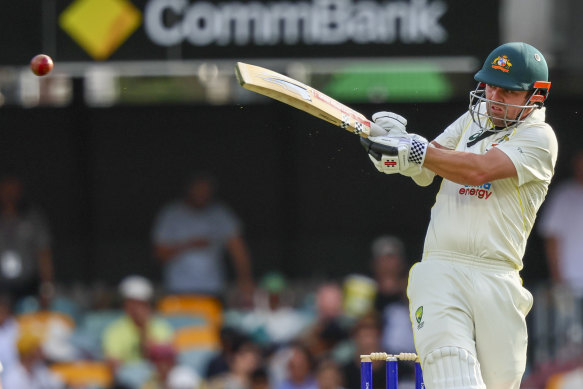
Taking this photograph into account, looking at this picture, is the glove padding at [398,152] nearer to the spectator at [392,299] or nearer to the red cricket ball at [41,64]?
the red cricket ball at [41,64]

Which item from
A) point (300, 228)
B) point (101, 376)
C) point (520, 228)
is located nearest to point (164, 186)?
point (300, 228)

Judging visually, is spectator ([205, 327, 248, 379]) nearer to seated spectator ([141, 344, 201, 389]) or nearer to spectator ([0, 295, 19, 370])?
seated spectator ([141, 344, 201, 389])

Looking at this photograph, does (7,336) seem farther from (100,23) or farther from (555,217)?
(555,217)

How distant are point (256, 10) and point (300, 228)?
2.30m

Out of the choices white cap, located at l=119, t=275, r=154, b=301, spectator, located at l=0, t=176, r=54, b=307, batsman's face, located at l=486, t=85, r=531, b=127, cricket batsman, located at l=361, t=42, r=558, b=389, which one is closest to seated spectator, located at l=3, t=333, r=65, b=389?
spectator, located at l=0, t=176, r=54, b=307

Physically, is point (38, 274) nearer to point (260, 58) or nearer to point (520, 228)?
point (260, 58)

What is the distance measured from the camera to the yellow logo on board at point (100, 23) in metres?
9.14

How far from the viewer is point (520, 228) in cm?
502

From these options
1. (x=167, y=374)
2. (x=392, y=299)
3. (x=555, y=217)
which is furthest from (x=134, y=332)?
(x=555, y=217)

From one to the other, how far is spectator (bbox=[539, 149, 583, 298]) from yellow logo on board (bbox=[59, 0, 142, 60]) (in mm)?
3575

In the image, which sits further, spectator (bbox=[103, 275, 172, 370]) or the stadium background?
the stadium background

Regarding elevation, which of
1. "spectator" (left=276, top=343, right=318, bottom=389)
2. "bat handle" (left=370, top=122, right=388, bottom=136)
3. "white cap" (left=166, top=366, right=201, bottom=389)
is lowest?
"white cap" (left=166, top=366, right=201, bottom=389)

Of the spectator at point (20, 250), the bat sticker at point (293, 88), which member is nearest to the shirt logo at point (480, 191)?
the bat sticker at point (293, 88)

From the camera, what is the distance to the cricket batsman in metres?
4.82
